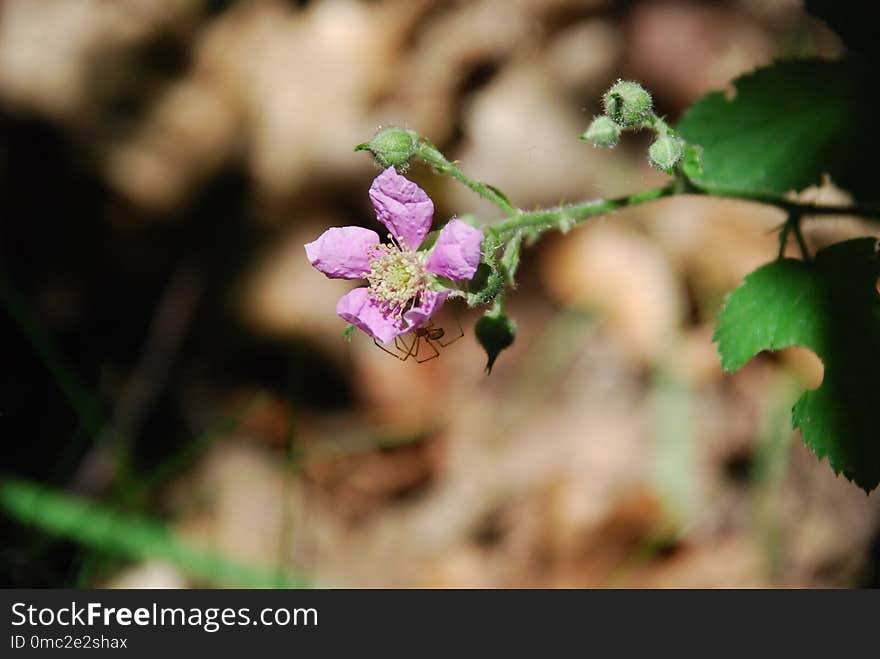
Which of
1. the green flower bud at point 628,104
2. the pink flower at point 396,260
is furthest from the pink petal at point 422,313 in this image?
the green flower bud at point 628,104

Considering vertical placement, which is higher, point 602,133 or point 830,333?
point 602,133

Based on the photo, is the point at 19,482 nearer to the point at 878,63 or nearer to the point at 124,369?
the point at 124,369

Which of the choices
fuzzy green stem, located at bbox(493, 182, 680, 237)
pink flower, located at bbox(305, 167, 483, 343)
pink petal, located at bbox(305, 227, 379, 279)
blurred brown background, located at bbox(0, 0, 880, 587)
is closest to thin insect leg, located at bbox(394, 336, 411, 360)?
pink flower, located at bbox(305, 167, 483, 343)

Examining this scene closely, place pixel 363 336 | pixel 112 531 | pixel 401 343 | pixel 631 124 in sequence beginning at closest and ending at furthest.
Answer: pixel 631 124
pixel 401 343
pixel 112 531
pixel 363 336

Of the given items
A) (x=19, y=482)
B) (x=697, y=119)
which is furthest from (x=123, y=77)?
(x=697, y=119)

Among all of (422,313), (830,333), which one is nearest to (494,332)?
(422,313)

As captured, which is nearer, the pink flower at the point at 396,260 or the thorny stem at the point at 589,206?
the pink flower at the point at 396,260

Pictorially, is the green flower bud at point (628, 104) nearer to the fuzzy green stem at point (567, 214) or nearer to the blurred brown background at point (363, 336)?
the fuzzy green stem at point (567, 214)

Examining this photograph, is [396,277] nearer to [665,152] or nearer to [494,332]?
[494,332]
